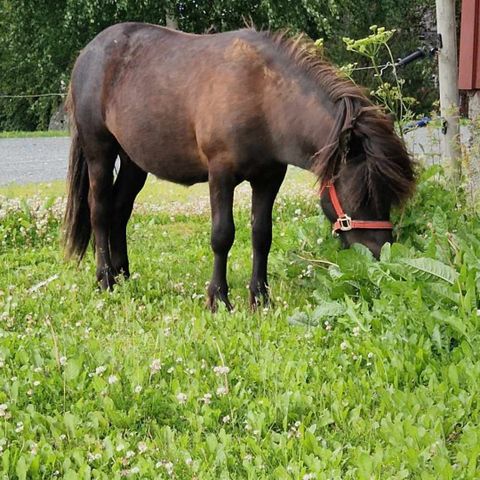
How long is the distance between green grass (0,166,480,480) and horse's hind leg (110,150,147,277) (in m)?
0.58

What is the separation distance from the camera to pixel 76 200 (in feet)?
20.4

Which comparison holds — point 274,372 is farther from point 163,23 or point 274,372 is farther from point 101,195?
point 163,23

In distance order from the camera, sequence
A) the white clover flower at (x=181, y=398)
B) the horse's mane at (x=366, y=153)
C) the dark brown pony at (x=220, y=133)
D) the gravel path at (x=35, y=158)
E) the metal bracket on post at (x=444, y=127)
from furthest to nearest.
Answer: the gravel path at (x=35, y=158)
the metal bracket on post at (x=444, y=127)
the dark brown pony at (x=220, y=133)
the horse's mane at (x=366, y=153)
the white clover flower at (x=181, y=398)

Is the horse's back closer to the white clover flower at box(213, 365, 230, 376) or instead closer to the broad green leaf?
the broad green leaf

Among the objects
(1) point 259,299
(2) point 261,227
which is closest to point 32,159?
(2) point 261,227

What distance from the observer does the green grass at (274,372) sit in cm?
290

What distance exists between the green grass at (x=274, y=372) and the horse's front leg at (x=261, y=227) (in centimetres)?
11

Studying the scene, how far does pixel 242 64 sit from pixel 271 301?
1.60 meters

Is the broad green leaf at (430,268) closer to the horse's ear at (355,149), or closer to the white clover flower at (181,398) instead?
the horse's ear at (355,149)

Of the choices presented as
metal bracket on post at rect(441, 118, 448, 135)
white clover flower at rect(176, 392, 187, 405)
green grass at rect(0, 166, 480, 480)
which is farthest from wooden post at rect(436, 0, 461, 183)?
white clover flower at rect(176, 392, 187, 405)

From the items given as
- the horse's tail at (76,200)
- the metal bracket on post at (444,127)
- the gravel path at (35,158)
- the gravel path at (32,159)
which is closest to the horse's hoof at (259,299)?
the horse's tail at (76,200)

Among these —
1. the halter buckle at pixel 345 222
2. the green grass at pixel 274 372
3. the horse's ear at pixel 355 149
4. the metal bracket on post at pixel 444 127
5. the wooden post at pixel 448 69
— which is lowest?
the green grass at pixel 274 372

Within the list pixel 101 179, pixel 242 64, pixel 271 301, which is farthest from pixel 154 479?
pixel 101 179

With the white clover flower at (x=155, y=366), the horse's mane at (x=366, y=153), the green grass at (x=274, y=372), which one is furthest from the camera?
the horse's mane at (x=366, y=153)
